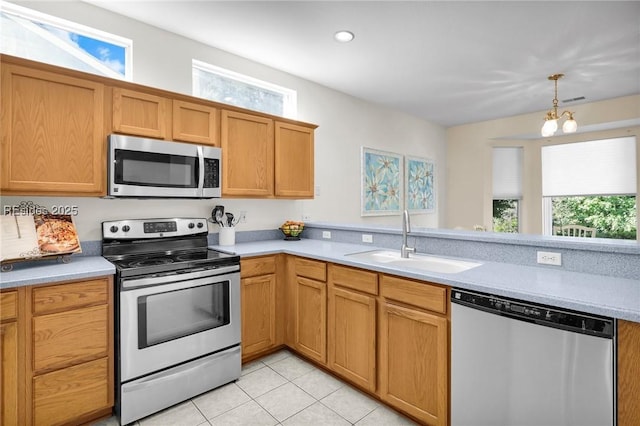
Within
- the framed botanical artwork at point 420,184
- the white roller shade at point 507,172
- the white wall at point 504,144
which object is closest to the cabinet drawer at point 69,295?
the framed botanical artwork at point 420,184

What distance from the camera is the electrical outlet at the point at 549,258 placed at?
1829mm

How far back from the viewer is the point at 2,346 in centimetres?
160

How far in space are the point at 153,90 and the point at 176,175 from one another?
627mm

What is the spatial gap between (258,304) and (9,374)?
1.44 meters

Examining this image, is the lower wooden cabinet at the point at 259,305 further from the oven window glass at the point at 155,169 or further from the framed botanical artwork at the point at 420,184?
the framed botanical artwork at the point at 420,184

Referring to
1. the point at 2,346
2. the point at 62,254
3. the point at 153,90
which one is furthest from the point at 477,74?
the point at 2,346

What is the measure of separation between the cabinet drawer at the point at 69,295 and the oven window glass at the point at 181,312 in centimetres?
22

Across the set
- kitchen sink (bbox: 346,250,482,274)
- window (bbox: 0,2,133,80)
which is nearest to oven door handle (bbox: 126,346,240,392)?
kitchen sink (bbox: 346,250,482,274)

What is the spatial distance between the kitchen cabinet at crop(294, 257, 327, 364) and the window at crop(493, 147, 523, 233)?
180 inches

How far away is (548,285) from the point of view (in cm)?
151

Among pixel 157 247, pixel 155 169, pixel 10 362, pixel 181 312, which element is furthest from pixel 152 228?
pixel 10 362

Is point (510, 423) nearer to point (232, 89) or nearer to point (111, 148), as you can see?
point (111, 148)

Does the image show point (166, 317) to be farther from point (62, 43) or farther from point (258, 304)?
point (62, 43)

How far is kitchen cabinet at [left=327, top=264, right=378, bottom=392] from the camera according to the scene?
6.74 feet
